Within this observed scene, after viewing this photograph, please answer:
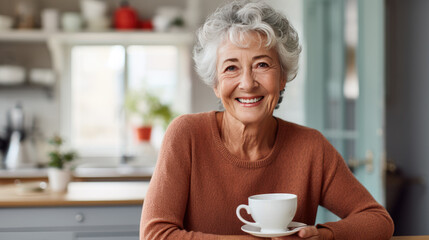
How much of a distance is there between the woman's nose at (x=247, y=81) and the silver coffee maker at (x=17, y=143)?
3309mm

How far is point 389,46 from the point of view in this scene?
11.6 feet

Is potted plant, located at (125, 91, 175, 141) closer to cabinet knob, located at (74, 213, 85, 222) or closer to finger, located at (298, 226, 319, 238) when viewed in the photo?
cabinet knob, located at (74, 213, 85, 222)

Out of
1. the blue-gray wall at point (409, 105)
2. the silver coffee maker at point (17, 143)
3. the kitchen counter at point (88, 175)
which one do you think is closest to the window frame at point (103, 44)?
the silver coffee maker at point (17, 143)

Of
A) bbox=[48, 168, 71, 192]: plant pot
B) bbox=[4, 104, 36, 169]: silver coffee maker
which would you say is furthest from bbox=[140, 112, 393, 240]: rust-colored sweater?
bbox=[4, 104, 36, 169]: silver coffee maker

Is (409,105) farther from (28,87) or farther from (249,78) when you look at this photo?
(28,87)

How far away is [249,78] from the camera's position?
51.6 inches

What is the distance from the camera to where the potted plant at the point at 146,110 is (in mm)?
4711

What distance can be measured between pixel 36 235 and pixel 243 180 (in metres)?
1.30

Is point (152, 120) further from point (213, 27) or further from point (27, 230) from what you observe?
point (213, 27)

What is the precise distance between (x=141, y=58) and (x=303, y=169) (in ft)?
12.2

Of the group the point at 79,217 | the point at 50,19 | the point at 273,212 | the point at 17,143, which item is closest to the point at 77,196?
the point at 79,217

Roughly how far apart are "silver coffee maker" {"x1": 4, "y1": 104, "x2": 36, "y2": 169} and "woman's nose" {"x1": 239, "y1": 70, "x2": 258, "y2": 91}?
3.31m

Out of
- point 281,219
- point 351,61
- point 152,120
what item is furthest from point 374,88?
point 152,120

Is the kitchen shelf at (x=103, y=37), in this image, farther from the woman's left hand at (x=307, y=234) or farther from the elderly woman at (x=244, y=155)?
the woman's left hand at (x=307, y=234)
